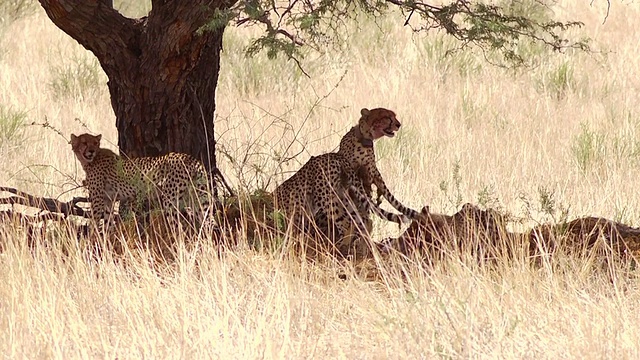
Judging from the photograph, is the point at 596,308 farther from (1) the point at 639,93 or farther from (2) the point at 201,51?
(1) the point at 639,93

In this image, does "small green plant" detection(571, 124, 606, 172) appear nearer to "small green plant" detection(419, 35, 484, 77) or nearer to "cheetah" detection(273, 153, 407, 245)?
"cheetah" detection(273, 153, 407, 245)

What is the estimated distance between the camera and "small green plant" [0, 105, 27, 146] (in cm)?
970

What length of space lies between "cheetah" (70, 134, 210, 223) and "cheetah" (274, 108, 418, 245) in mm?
444

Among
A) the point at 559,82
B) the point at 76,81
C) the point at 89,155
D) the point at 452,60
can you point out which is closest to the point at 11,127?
the point at 76,81

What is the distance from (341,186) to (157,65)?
1157mm

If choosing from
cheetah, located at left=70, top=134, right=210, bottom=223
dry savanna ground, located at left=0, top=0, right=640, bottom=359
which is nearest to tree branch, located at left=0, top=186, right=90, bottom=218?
cheetah, located at left=70, top=134, right=210, bottom=223

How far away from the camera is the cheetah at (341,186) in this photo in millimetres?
6738

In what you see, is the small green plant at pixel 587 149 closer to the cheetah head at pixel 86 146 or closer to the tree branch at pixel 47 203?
the cheetah head at pixel 86 146

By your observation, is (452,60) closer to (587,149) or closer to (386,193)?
(587,149)

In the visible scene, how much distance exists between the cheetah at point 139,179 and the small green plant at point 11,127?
9.11 ft

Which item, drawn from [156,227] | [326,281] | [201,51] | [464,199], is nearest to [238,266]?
[326,281]

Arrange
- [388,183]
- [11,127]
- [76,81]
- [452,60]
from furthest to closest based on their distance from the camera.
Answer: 1. [452,60]
2. [76,81]
3. [11,127]
4. [388,183]

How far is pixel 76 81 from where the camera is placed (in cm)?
1148

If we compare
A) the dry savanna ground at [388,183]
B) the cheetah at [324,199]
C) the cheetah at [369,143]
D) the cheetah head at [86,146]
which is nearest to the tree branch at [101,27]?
the cheetah head at [86,146]
